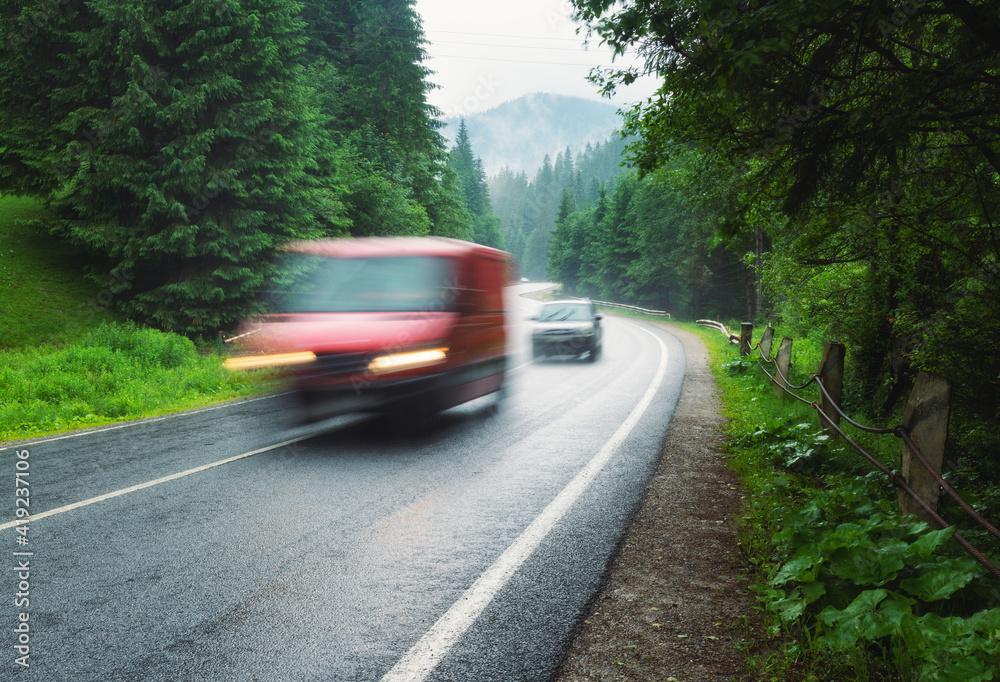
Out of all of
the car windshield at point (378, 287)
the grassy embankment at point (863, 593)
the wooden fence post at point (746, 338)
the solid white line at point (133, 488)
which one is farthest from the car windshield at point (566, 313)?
the grassy embankment at point (863, 593)

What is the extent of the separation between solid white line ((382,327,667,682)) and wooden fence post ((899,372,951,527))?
247 cm

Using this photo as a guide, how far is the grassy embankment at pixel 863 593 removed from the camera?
7.97ft

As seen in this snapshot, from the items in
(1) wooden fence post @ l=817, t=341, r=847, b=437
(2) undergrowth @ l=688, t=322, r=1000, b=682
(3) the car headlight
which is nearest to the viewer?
(2) undergrowth @ l=688, t=322, r=1000, b=682

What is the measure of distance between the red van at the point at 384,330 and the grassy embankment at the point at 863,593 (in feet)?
12.7

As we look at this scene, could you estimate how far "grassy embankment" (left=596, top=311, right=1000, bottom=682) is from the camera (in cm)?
243

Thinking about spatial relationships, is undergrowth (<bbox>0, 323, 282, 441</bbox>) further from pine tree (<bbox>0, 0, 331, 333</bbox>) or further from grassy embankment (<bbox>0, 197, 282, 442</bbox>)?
pine tree (<bbox>0, 0, 331, 333</bbox>)

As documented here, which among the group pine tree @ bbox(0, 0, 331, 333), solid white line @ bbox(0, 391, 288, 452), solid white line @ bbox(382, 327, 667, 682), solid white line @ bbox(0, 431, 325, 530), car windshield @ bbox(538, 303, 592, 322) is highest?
pine tree @ bbox(0, 0, 331, 333)

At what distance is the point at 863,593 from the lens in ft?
9.20

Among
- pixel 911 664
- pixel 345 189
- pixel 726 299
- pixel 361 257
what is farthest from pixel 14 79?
pixel 726 299

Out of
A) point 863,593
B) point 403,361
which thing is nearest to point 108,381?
point 403,361

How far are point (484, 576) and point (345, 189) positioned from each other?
17.6 metres

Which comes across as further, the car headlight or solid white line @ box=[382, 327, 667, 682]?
the car headlight

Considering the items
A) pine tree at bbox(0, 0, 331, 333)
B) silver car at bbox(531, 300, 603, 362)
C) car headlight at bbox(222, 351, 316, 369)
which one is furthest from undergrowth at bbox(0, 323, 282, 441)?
silver car at bbox(531, 300, 603, 362)

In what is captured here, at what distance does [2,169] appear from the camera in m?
15.7
